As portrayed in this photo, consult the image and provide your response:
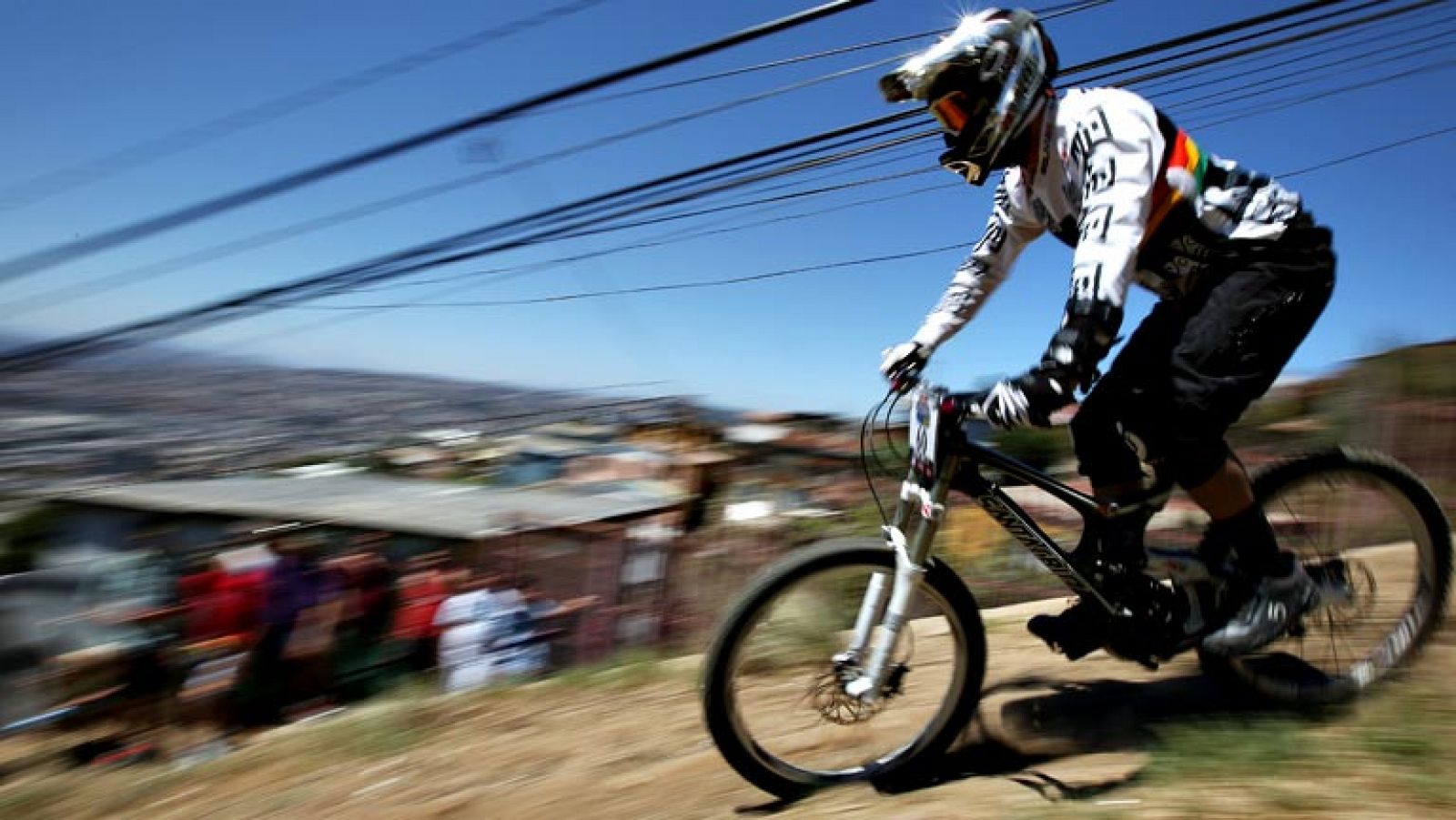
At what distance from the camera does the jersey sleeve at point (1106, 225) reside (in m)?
2.15

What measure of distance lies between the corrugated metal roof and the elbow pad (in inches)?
151

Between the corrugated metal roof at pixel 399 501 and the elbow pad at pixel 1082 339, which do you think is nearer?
the elbow pad at pixel 1082 339

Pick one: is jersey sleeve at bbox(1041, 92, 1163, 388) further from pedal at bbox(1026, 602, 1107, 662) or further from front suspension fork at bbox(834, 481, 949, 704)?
pedal at bbox(1026, 602, 1107, 662)

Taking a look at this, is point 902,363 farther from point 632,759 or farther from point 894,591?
point 632,759

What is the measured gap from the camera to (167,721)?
5.55m

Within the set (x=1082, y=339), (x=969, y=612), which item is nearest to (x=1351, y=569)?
(x=969, y=612)

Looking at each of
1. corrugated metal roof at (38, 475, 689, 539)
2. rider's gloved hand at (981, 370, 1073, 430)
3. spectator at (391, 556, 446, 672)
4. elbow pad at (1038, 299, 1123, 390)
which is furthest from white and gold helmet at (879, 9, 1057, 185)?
spectator at (391, 556, 446, 672)

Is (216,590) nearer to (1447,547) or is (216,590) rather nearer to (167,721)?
(167,721)

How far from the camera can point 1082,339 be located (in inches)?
84.5

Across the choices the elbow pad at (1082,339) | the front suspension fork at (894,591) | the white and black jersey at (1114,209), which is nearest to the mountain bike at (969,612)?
the front suspension fork at (894,591)

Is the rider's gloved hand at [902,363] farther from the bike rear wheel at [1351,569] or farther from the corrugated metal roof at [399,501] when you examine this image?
the corrugated metal roof at [399,501]

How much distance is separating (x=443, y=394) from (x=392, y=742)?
9299 mm

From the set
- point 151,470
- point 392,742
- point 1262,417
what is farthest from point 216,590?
point 1262,417

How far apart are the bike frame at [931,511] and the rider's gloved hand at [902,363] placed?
0.12m
